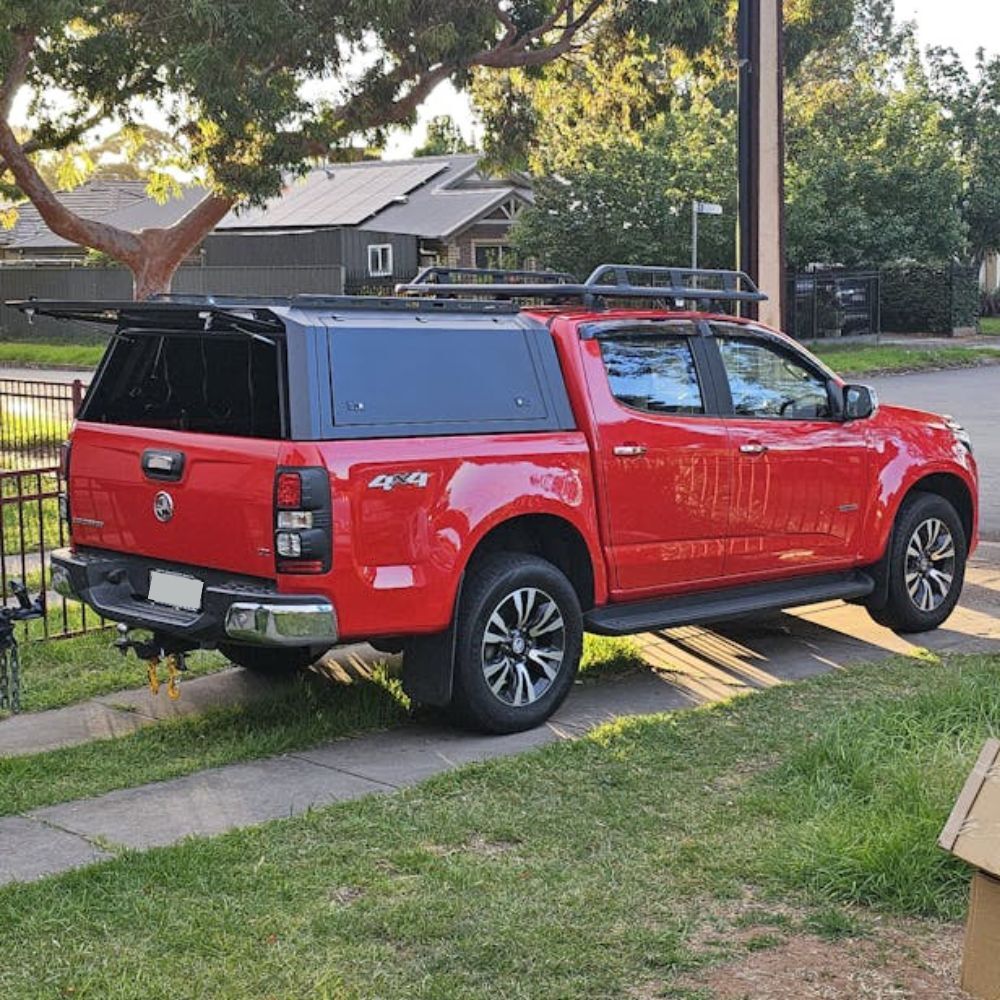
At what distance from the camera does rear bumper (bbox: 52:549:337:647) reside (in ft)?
20.8

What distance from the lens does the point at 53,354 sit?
125ft

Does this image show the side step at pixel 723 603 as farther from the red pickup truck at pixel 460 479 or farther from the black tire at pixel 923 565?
the black tire at pixel 923 565

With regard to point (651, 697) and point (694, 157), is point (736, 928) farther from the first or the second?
point (694, 157)

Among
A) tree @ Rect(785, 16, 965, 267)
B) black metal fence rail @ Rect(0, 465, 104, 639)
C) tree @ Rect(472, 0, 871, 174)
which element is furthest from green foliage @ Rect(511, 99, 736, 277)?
black metal fence rail @ Rect(0, 465, 104, 639)

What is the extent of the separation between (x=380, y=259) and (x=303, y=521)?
38396mm

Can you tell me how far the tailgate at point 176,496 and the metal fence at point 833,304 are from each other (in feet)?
99.2

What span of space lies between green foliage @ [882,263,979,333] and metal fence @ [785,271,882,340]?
2.30m

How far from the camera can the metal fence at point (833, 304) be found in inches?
1451

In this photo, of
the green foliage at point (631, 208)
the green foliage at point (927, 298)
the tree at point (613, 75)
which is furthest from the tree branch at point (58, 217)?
the green foliage at point (927, 298)

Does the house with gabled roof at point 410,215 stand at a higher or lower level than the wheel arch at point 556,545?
higher

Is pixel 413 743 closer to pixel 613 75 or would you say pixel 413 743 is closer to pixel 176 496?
pixel 176 496

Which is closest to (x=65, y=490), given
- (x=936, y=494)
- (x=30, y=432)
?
(x=936, y=494)

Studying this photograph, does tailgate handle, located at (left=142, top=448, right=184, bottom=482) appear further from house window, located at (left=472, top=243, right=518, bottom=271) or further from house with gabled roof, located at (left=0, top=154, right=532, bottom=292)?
house window, located at (left=472, top=243, right=518, bottom=271)

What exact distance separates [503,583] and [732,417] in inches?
71.8
